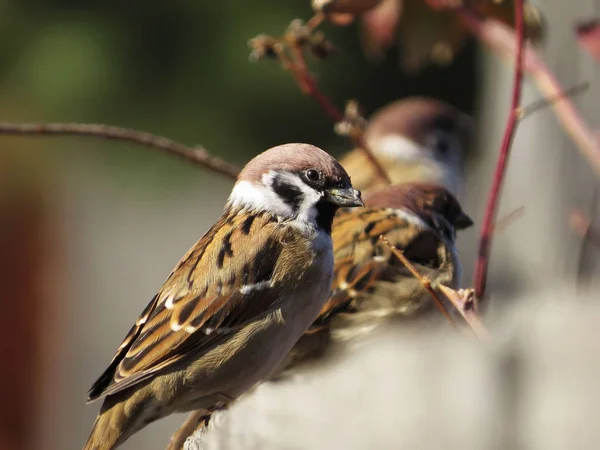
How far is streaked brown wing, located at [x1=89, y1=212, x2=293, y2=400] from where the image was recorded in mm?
1651

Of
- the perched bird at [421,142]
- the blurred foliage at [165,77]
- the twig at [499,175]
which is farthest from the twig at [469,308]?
the blurred foliage at [165,77]

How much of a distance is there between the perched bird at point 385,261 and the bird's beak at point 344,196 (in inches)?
6.4

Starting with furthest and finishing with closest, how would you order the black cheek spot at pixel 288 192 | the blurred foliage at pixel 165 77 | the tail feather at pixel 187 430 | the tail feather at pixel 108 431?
the blurred foliage at pixel 165 77 < the black cheek spot at pixel 288 192 < the tail feather at pixel 108 431 < the tail feather at pixel 187 430

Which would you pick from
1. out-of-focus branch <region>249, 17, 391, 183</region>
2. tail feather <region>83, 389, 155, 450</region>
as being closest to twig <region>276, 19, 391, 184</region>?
out-of-focus branch <region>249, 17, 391, 183</region>

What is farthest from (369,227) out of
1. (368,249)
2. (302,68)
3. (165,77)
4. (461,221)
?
(165,77)

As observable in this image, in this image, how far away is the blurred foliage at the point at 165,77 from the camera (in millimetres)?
7148

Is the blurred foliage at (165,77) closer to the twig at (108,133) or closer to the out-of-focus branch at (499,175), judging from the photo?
the twig at (108,133)

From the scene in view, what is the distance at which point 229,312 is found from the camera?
1.67 meters

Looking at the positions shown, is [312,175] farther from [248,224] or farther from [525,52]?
[525,52]

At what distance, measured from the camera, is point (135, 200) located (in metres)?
7.69

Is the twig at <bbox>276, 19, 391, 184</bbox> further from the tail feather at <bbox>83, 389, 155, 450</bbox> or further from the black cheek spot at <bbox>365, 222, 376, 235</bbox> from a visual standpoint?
the tail feather at <bbox>83, 389, 155, 450</bbox>

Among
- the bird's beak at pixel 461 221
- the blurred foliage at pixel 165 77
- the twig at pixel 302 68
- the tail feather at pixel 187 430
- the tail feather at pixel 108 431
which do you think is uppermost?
the blurred foliage at pixel 165 77

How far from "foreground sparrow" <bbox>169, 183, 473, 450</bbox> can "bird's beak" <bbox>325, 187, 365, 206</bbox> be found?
0.54 ft

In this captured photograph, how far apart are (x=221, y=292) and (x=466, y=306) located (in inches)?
23.1
